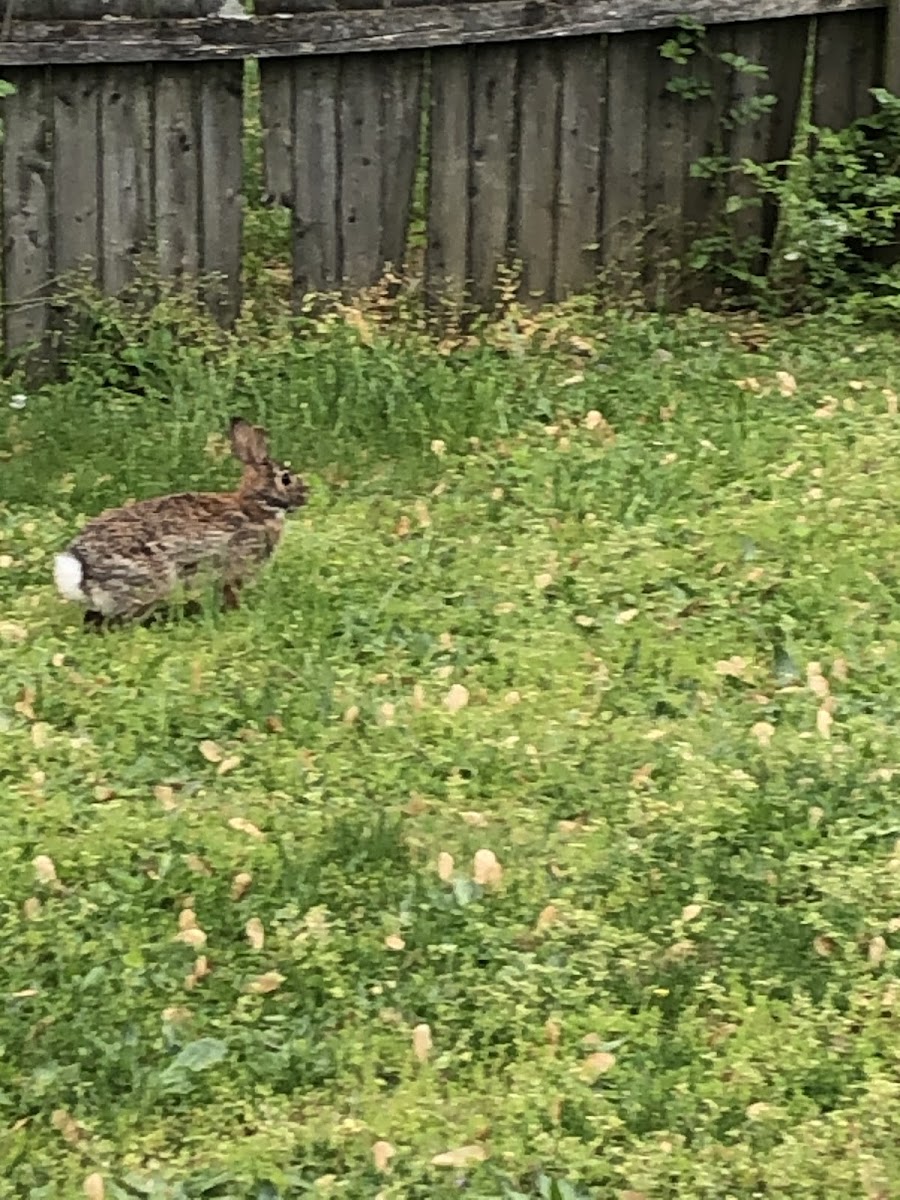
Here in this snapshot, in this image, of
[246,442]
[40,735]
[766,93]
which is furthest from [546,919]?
[766,93]

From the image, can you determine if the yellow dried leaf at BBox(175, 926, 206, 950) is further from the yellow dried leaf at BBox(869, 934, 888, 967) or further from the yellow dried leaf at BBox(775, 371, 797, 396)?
the yellow dried leaf at BBox(775, 371, 797, 396)

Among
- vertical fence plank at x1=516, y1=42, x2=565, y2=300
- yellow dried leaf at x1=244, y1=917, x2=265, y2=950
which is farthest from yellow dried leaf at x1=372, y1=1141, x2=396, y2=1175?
vertical fence plank at x1=516, y1=42, x2=565, y2=300

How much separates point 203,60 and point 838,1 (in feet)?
8.25

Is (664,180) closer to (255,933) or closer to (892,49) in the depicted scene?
(892,49)

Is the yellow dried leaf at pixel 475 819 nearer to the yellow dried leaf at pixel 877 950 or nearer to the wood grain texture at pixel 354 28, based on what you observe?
the yellow dried leaf at pixel 877 950

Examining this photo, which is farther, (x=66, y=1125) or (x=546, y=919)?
(x=546, y=919)

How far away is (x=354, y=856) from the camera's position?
4.24m

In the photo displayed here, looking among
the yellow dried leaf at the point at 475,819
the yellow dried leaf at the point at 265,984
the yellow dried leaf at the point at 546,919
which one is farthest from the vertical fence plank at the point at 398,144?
the yellow dried leaf at the point at 265,984

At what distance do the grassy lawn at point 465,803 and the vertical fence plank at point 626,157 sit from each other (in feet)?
2.94

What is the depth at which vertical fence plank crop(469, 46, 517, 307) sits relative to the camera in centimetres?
728

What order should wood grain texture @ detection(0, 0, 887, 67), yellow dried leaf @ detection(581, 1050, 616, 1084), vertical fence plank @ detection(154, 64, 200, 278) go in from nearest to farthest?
yellow dried leaf @ detection(581, 1050, 616, 1084), wood grain texture @ detection(0, 0, 887, 67), vertical fence plank @ detection(154, 64, 200, 278)

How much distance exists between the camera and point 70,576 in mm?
5176

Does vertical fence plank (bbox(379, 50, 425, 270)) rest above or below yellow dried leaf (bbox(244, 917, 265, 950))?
above

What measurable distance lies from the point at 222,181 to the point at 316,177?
1.19 ft
